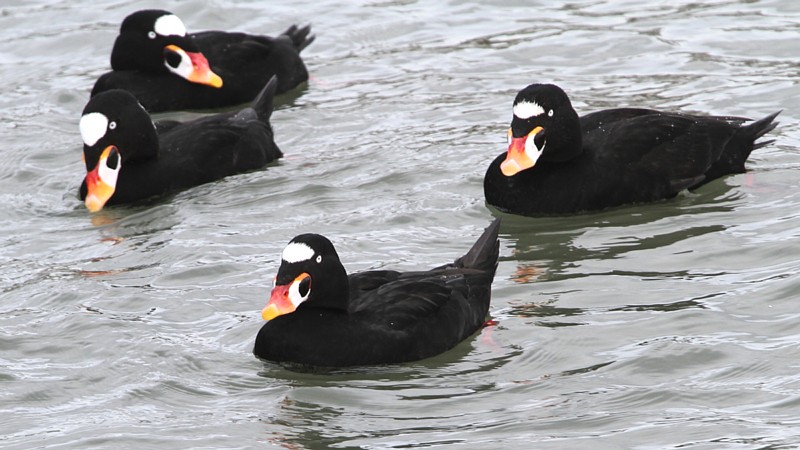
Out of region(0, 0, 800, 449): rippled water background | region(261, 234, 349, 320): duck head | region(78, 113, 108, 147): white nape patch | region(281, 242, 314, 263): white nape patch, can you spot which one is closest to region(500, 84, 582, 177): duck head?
region(0, 0, 800, 449): rippled water background

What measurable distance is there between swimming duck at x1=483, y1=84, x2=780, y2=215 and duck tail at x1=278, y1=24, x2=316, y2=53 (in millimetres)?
4575

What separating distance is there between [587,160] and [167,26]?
4634 mm

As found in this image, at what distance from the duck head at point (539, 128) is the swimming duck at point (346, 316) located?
7.20 ft

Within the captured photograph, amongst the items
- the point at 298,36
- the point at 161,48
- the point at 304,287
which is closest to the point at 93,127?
the point at 161,48

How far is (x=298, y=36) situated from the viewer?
1497cm

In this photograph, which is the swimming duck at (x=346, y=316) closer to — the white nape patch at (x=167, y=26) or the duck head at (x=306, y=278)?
the duck head at (x=306, y=278)

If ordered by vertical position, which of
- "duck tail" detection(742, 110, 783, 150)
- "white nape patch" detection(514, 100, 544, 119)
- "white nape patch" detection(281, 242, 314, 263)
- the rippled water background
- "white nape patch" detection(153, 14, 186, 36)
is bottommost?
the rippled water background

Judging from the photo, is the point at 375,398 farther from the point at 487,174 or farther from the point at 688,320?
the point at 487,174

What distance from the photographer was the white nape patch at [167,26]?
13641 mm

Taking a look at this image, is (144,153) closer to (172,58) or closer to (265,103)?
(265,103)

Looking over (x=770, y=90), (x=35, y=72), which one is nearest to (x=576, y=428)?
(x=770, y=90)

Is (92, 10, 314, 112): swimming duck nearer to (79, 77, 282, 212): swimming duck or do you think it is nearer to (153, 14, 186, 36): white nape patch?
(153, 14, 186, 36): white nape patch

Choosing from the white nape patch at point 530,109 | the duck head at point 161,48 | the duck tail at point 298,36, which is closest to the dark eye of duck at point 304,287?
the white nape patch at point 530,109

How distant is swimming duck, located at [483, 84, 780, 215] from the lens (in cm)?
1050
